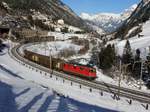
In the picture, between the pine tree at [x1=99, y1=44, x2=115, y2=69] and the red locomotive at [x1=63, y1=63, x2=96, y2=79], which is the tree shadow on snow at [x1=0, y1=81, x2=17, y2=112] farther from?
the pine tree at [x1=99, y1=44, x2=115, y2=69]

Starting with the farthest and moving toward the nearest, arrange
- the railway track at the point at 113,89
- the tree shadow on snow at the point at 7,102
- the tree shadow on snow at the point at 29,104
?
1. the railway track at the point at 113,89
2. the tree shadow on snow at the point at 29,104
3. the tree shadow on snow at the point at 7,102

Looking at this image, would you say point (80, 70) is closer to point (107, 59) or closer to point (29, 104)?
point (107, 59)

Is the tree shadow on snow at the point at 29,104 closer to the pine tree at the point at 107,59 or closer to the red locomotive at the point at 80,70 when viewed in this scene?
the red locomotive at the point at 80,70

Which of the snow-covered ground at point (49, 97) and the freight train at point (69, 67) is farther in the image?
the freight train at point (69, 67)

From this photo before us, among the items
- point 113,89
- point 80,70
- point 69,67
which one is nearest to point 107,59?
point 69,67

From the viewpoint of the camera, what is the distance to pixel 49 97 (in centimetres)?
4062

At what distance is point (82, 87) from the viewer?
6756cm

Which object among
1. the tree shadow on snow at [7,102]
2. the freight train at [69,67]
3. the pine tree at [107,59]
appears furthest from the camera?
the pine tree at [107,59]

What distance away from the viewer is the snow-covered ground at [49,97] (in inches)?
1331

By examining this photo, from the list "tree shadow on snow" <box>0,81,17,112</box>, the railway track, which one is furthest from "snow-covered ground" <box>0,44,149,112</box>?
the railway track

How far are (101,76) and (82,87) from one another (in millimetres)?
24201

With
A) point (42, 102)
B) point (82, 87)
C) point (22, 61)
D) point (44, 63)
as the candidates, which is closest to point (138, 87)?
point (82, 87)

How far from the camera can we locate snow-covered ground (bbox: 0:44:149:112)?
33.8m

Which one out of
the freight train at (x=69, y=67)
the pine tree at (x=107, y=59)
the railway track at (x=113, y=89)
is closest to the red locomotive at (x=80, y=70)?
the freight train at (x=69, y=67)
